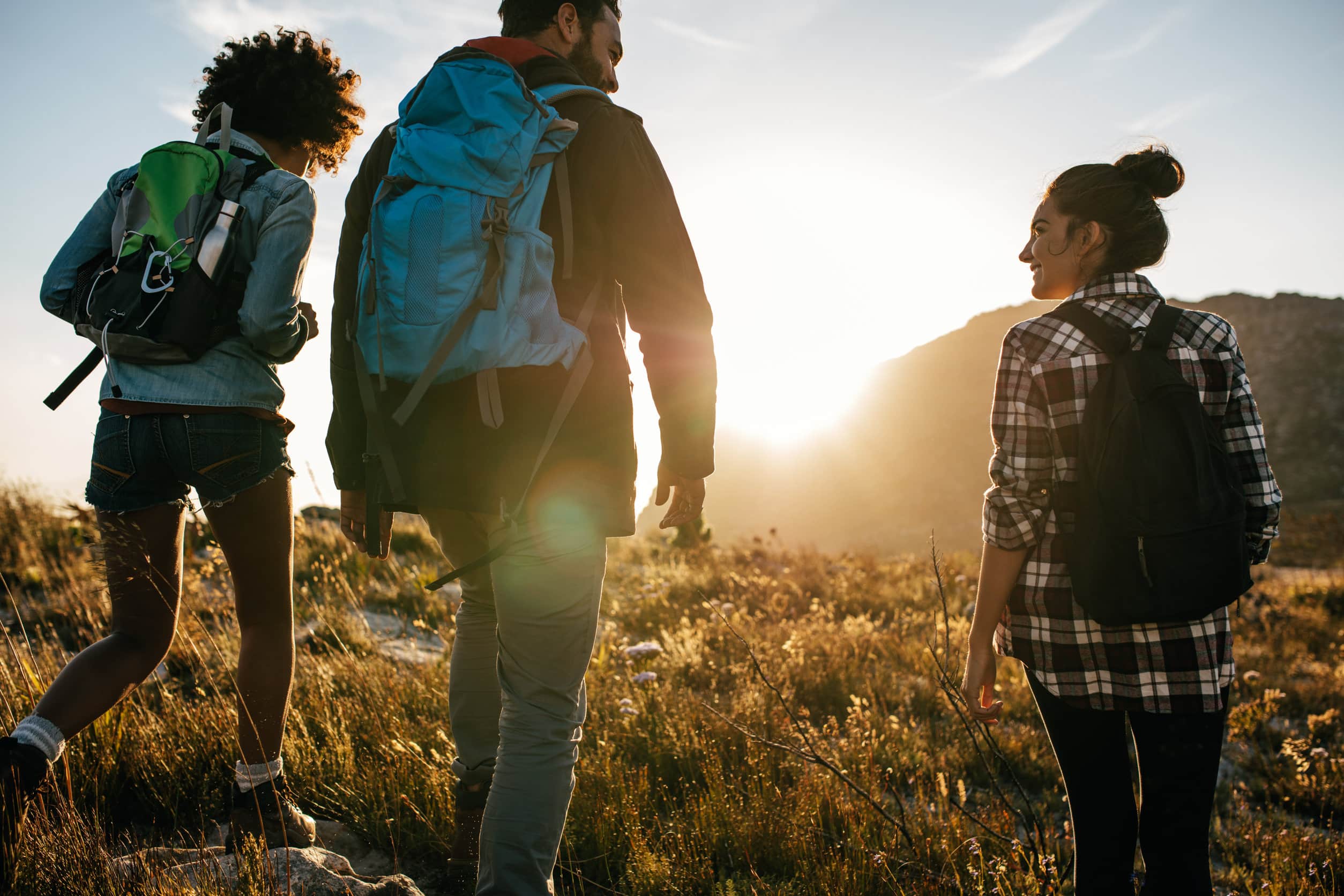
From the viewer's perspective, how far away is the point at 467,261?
4.82ft

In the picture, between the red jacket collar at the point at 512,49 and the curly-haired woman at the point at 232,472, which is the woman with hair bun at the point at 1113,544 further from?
the curly-haired woman at the point at 232,472

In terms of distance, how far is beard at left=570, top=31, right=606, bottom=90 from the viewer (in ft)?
6.11

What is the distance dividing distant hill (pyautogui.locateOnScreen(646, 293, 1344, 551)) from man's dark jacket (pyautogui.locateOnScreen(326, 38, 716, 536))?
39.0 m

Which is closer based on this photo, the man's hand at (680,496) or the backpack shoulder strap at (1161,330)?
the backpack shoulder strap at (1161,330)

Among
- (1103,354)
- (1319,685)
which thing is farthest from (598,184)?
(1319,685)

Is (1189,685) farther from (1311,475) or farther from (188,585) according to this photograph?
(1311,475)

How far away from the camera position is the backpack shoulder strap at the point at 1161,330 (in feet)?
5.14

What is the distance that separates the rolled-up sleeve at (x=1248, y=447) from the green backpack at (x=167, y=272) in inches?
96.1

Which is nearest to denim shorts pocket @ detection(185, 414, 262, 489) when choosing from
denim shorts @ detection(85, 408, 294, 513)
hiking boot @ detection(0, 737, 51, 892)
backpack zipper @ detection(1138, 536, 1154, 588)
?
denim shorts @ detection(85, 408, 294, 513)

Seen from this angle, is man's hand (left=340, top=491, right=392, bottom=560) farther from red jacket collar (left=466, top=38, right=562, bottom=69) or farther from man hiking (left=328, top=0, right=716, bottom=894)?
red jacket collar (left=466, top=38, right=562, bottom=69)

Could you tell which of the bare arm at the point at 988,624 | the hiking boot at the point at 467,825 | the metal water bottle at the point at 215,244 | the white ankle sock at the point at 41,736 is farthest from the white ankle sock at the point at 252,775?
the bare arm at the point at 988,624

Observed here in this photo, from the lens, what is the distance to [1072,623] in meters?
1.65

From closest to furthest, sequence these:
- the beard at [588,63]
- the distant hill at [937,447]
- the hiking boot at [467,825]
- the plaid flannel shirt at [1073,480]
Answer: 1. the plaid flannel shirt at [1073,480]
2. the beard at [588,63]
3. the hiking boot at [467,825]
4. the distant hill at [937,447]

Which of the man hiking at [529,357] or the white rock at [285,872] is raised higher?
the man hiking at [529,357]
